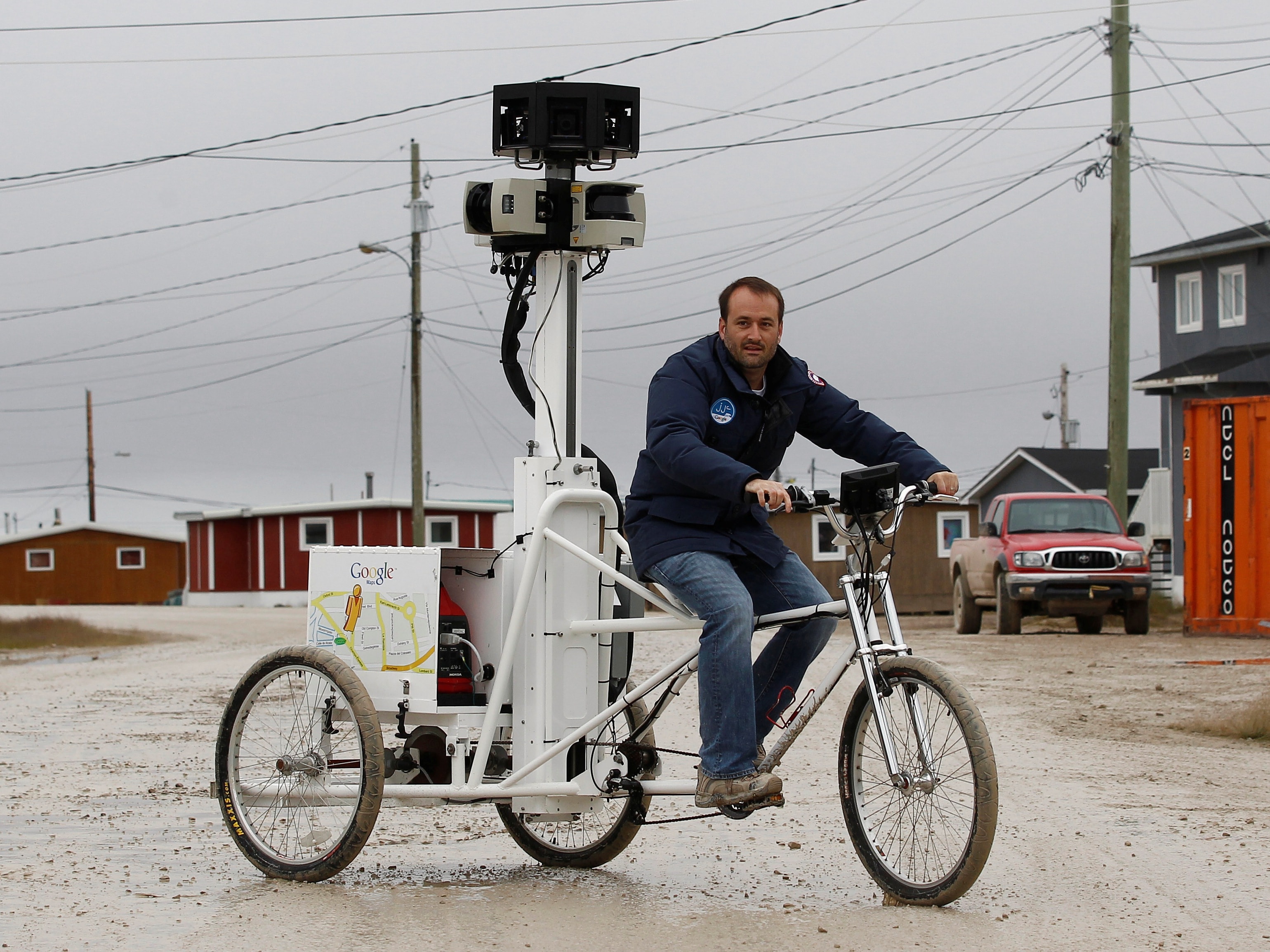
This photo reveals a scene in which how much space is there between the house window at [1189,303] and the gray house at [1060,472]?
888 centimetres

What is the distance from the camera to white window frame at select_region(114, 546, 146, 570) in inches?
2653

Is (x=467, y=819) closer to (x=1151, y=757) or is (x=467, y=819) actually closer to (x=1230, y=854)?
(x=1230, y=854)

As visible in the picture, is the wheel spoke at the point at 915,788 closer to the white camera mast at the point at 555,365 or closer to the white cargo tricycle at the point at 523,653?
the white cargo tricycle at the point at 523,653

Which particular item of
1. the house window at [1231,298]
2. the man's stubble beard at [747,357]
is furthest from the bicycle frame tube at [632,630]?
the house window at [1231,298]

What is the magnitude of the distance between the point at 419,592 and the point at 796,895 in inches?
68.4

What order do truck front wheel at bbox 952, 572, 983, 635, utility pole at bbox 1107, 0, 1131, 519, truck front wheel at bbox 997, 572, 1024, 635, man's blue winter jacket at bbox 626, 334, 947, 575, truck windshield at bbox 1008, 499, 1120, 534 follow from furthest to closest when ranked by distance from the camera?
utility pole at bbox 1107, 0, 1131, 519 < truck front wheel at bbox 952, 572, 983, 635 < truck windshield at bbox 1008, 499, 1120, 534 < truck front wheel at bbox 997, 572, 1024, 635 < man's blue winter jacket at bbox 626, 334, 947, 575

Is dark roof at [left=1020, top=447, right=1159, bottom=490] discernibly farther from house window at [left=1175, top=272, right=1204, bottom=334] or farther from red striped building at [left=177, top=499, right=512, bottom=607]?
red striped building at [left=177, top=499, right=512, bottom=607]

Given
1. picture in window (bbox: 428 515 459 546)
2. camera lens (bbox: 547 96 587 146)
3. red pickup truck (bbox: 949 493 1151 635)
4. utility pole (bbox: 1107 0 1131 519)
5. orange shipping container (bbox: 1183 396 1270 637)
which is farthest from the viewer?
picture in window (bbox: 428 515 459 546)

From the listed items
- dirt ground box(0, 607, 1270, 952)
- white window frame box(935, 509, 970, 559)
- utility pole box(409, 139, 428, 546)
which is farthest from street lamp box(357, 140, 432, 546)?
dirt ground box(0, 607, 1270, 952)

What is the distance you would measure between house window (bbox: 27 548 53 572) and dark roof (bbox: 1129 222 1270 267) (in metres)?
44.3

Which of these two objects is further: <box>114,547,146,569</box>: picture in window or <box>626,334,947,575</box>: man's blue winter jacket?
<box>114,547,146,569</box>: picture in window

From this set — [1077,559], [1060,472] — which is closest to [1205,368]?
[1060,472]

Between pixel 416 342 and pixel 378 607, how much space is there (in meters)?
35.2

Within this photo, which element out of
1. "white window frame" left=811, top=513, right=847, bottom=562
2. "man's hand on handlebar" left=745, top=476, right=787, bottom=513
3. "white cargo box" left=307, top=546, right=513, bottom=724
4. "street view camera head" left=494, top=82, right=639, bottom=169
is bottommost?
"white window frame" left=811, top=513, right=847, bottom=562
